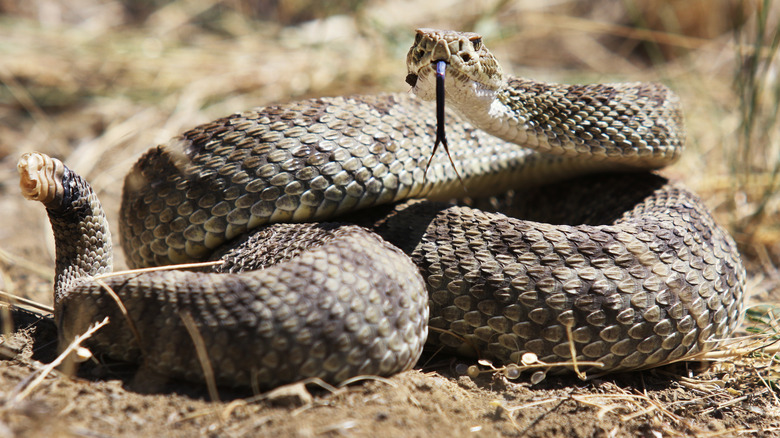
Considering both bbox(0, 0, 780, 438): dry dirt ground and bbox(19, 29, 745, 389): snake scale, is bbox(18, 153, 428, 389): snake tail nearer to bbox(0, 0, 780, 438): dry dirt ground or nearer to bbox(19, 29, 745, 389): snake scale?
bbox(19, 29, 745, 389): snake scale

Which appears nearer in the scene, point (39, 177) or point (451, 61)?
point (39, 177)

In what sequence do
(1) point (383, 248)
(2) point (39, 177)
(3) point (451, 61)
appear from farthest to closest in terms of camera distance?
(3) point (451, 61) < (1) point (383, 248) < (2) point (39, 177)

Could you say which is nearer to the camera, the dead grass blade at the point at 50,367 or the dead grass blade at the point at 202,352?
the dead grass blade at the point at 50,367

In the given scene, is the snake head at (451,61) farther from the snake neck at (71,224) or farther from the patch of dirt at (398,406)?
the snake neck at (71,224)

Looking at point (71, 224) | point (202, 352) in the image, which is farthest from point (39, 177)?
point (202, 352)

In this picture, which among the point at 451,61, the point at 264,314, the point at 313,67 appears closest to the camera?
the point at 264,314

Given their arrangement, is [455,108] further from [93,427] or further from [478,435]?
[93,427]

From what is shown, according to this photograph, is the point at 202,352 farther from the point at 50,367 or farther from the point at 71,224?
the point at 71,224

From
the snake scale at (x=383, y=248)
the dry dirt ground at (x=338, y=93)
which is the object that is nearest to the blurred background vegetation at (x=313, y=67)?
the dry dirt ground at (x=338, y=93)

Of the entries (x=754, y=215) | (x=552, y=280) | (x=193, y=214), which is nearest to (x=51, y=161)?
(x=193, y=214)
